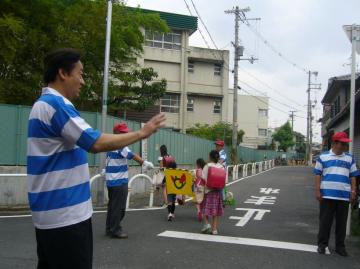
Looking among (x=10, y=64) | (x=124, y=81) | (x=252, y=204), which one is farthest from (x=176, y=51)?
(x=252, y=204)

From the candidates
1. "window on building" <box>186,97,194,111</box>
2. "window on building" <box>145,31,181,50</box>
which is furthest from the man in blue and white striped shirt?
"window on building" <box>186,97,194,111</box>

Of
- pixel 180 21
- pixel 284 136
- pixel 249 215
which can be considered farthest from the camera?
pixel 284 136

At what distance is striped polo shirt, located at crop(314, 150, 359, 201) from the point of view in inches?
303

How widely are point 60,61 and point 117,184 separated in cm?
554

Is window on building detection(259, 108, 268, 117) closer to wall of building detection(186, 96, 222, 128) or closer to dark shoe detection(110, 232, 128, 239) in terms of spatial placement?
wall of building detection(186, 96, 222, 128)

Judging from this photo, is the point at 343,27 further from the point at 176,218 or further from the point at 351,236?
the point at 176,218

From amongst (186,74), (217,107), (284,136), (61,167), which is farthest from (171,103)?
(61,167)

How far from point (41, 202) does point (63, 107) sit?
0.58m

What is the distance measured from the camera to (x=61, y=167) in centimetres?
296

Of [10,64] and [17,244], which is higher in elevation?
[10,64]

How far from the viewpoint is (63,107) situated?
2.94 metres

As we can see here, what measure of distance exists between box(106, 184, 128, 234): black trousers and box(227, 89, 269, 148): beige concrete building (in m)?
63.0

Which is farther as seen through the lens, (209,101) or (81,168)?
(209,101)

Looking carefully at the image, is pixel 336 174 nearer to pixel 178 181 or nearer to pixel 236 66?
pixel 178 181
